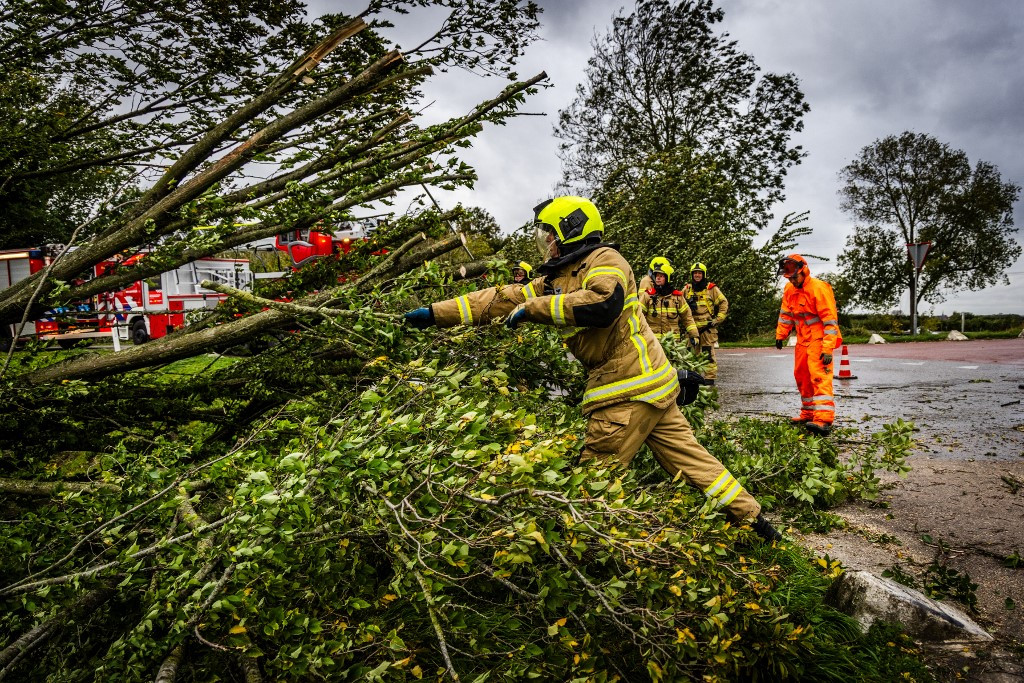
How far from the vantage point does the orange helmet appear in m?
5.96

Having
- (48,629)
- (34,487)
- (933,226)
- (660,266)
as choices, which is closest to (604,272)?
(48,629)

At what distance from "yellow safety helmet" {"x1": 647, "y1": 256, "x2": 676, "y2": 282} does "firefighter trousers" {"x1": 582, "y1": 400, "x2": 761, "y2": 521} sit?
19.0 ft

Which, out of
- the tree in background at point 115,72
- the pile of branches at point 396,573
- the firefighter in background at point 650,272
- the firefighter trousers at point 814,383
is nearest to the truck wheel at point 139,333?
the tree in background at point 115,72

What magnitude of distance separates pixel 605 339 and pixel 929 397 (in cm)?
720

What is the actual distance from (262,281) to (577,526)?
333cm

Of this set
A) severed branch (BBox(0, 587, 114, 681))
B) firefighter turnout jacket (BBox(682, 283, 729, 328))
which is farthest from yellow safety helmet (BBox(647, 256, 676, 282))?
severed branch (BBox(0, 587, 114, 681))

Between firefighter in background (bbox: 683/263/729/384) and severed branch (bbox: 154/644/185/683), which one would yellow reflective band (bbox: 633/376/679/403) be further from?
firefighter in background (bbox: 683/263/729/384)

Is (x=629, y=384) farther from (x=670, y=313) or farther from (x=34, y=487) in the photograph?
(x=670, y=313)

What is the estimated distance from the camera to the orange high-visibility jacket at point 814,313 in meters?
5.73

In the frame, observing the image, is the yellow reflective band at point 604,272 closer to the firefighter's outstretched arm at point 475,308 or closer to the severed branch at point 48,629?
the firefighter's outstretched arm at point 475,308

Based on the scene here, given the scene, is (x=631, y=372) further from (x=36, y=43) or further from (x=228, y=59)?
(x=36, y=43)

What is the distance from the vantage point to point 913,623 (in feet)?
7.80

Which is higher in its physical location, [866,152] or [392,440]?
[866,152]

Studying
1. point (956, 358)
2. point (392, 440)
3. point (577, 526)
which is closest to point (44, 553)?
point (392, 440)
